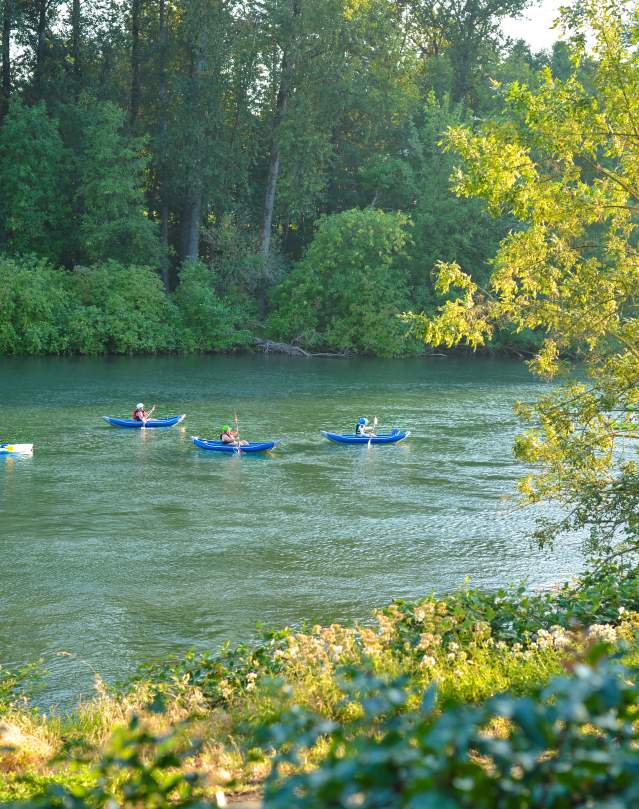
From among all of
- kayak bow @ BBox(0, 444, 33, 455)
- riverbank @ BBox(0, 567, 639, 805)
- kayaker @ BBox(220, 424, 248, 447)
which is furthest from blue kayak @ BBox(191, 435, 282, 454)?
riverbank @ BBox(0, 567, 639, 805)

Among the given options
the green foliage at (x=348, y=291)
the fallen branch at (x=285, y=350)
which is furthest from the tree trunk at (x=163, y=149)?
the green foliage at (x=348, y=291)

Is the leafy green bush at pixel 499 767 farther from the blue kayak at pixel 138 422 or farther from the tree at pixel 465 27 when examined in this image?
the tree at pixel 465 27

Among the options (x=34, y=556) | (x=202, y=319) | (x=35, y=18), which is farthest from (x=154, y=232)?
(x=34, y=556)

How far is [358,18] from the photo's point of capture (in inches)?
2354

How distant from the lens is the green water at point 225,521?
14.6 meters

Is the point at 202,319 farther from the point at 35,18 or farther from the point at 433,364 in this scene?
the point at 35,18

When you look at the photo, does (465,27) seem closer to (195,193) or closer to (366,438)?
(195,193)

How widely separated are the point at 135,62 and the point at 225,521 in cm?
4558

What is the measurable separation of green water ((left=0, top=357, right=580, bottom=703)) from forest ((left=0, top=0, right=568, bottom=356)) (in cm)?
1847

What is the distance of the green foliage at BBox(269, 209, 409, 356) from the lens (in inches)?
2382

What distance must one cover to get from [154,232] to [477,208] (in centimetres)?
1972

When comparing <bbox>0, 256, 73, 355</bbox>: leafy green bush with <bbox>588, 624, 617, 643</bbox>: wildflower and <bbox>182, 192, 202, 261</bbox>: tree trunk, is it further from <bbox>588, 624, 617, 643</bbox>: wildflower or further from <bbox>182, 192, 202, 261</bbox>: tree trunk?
<bbox>588, 624, 617, 643</bbox>: wildflower

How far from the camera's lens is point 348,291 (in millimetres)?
60719

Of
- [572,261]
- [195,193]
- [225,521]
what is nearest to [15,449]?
[225,521]
